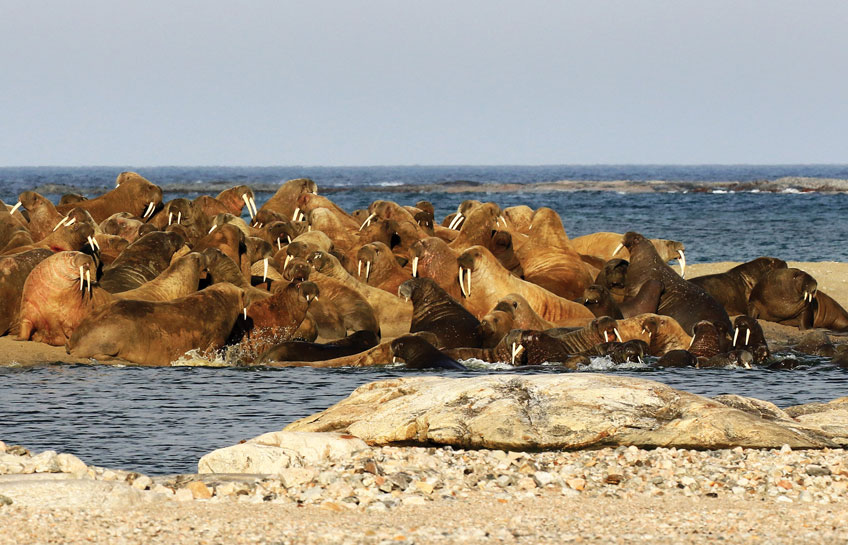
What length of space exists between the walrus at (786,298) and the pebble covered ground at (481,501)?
883 centimetres

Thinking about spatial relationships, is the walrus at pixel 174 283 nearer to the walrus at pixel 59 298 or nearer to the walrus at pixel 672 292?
the walrus at pixel 59 298

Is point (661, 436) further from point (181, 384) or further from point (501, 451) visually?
point (181, 384)

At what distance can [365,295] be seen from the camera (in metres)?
15.2

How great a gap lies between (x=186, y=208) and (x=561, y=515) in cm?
1322

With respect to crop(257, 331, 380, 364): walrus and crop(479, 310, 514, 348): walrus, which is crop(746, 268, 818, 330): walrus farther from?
crop(257, 331, 380, 364): walrus

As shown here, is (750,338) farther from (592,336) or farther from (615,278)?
(615,278)

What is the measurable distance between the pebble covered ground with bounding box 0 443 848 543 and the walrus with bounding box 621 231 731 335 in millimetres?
6914

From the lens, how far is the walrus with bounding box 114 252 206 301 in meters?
13.4

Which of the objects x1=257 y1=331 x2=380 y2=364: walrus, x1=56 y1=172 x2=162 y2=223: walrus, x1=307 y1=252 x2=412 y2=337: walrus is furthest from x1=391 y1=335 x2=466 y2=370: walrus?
x1=56 y1=172 x2=162 y2=223: walrus

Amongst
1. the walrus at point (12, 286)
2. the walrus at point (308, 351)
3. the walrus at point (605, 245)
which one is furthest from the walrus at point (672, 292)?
the walrus at point (12, 286)

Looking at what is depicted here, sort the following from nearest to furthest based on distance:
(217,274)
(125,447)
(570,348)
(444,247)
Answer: (125,447) → (570,348) → (217,274) → (444,247)

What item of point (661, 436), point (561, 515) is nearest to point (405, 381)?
point (661, 436)

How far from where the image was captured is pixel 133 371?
471 inches

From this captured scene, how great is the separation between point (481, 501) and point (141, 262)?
942 centimetres
